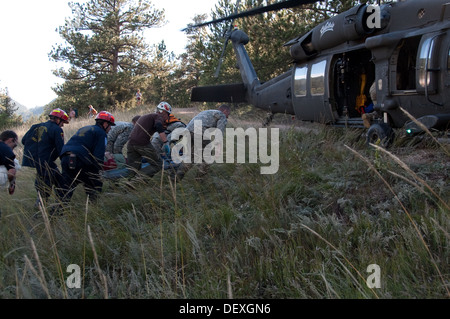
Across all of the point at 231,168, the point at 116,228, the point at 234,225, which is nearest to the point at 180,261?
the point at 234,225

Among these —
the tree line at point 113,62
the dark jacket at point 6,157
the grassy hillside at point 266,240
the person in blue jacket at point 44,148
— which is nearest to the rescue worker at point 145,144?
the grassy hillside at point 266,240

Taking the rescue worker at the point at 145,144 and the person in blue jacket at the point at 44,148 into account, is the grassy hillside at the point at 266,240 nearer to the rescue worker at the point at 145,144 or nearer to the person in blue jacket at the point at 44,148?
the person in blue jacket at the point at 44,148

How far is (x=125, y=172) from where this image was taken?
671cm

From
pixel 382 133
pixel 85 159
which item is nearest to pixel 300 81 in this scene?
pixel 382 133

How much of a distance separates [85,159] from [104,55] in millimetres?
26798

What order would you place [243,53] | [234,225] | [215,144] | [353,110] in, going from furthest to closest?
[243,53], [353,110], [215,144], [234,225]

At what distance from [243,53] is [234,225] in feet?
30.9

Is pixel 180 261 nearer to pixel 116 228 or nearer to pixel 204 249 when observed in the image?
pixel 204 249

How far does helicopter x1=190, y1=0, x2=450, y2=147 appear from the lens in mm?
5930

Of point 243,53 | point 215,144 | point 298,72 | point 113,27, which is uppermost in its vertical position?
point 113,27

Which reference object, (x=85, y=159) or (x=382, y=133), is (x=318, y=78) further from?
(x=85, y=159)

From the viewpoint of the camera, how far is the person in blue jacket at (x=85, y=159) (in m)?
5.77

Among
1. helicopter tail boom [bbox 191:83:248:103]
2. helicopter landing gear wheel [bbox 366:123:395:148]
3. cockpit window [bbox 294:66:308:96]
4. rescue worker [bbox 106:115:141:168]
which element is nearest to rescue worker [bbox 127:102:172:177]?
rescue worker [bbox 106:115:141:168]
